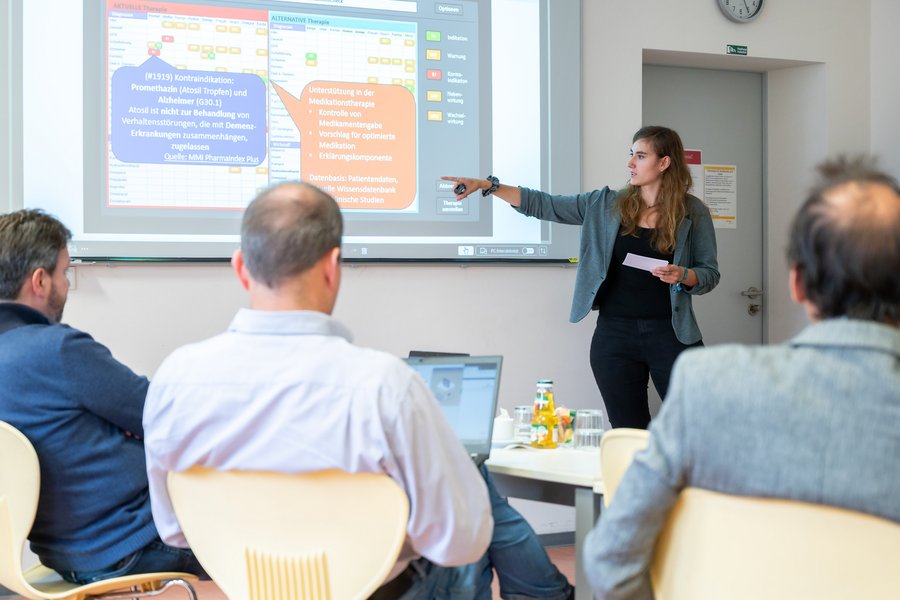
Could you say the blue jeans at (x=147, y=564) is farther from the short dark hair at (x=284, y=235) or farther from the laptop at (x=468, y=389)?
the short dark hair at (x=284, y=235)

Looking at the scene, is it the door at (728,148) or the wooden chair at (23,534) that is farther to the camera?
the door at (728,148)

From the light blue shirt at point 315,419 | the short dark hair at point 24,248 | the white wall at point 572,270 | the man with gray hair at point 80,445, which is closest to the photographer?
the light blue shirt at point 315,419

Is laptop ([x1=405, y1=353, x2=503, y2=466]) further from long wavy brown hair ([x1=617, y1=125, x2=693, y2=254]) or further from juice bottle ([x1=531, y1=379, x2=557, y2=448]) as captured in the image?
long wavy brown hair ([x1=617, y1=125, x2=693, y2=254])

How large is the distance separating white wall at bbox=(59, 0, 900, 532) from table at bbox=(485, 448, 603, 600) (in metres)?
1.70

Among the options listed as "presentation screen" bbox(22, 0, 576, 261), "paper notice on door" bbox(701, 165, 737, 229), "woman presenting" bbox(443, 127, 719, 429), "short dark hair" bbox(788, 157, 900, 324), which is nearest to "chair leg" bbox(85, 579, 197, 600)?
"short dark hair" bbox(788, 157, 900, 324)

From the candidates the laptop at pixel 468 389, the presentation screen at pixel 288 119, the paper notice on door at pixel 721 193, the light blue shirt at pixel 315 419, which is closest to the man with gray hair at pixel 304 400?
the light blue shirt at pixel 315 419

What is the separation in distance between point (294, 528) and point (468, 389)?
2.62 feet

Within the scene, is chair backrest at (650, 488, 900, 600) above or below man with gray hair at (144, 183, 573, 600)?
below

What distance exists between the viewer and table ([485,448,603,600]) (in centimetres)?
198

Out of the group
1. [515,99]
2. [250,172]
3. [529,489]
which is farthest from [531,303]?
[529,489]

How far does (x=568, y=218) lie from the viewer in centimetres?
385

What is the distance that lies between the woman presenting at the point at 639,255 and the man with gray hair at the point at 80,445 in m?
1.98

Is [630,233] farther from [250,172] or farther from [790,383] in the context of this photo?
[790,383]

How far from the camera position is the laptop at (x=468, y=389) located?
219 cm
